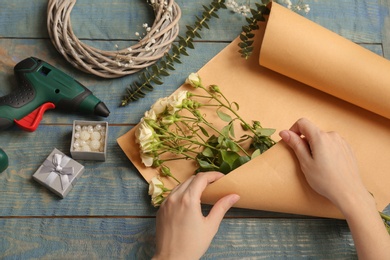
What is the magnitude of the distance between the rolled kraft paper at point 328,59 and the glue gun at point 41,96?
400mm

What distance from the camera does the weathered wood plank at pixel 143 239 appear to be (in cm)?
91

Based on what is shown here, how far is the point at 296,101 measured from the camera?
100 cm

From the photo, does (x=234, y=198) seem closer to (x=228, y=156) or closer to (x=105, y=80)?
(x=228, y=156)

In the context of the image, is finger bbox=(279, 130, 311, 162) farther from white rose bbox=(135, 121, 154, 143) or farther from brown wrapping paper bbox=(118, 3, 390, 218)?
white rose bbox=(135, 121, 154, 143)

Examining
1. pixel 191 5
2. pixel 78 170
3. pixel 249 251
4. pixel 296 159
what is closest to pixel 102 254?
pixel 78 170

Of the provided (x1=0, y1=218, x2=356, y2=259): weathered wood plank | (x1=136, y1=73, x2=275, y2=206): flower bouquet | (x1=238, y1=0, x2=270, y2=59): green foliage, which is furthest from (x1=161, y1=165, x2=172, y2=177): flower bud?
(x1=238, y1=0, x2=270, y2=59): green foliage

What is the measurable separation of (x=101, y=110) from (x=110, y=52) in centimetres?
13

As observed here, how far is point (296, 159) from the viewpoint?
34.1 inches

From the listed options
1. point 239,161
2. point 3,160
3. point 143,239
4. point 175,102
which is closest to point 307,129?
point 239,161

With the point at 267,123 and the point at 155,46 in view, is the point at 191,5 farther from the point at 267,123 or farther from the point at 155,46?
the point at 267,123

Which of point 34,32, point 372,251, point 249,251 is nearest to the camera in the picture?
point 372,251

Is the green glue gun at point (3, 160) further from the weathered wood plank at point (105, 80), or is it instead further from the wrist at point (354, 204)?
the wrist at point (354, 204)

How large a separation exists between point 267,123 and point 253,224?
0.74ft

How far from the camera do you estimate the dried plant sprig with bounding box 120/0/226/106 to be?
99 cm
